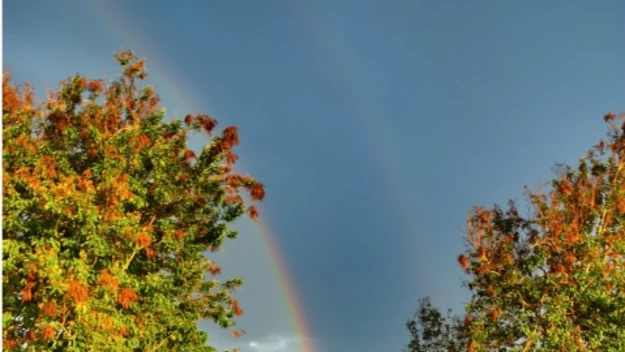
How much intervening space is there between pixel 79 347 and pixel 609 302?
1348cm

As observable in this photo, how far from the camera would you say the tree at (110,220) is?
12.5 meters

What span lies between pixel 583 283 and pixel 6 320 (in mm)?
14365

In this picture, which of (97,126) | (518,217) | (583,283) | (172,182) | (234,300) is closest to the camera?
(97,126)

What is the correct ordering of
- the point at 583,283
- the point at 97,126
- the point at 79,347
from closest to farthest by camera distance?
the point at 79,347
the point at 97,126
the point at 583,283

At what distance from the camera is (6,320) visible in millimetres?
12906

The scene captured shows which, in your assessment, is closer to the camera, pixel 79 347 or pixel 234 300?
pixel 79 347

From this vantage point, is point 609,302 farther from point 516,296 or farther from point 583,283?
point 516,296

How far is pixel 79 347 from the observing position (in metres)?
12.5

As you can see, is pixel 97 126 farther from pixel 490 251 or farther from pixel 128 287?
pixel 490 251

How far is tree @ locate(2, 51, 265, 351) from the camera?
1249 cm

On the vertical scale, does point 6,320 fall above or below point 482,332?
below

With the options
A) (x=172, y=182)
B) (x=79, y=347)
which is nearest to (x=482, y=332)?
(x=172, y=182)

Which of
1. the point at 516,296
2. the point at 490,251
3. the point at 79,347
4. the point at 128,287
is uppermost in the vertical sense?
the point at 490,251

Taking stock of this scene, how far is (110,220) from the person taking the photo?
13.3 meters
